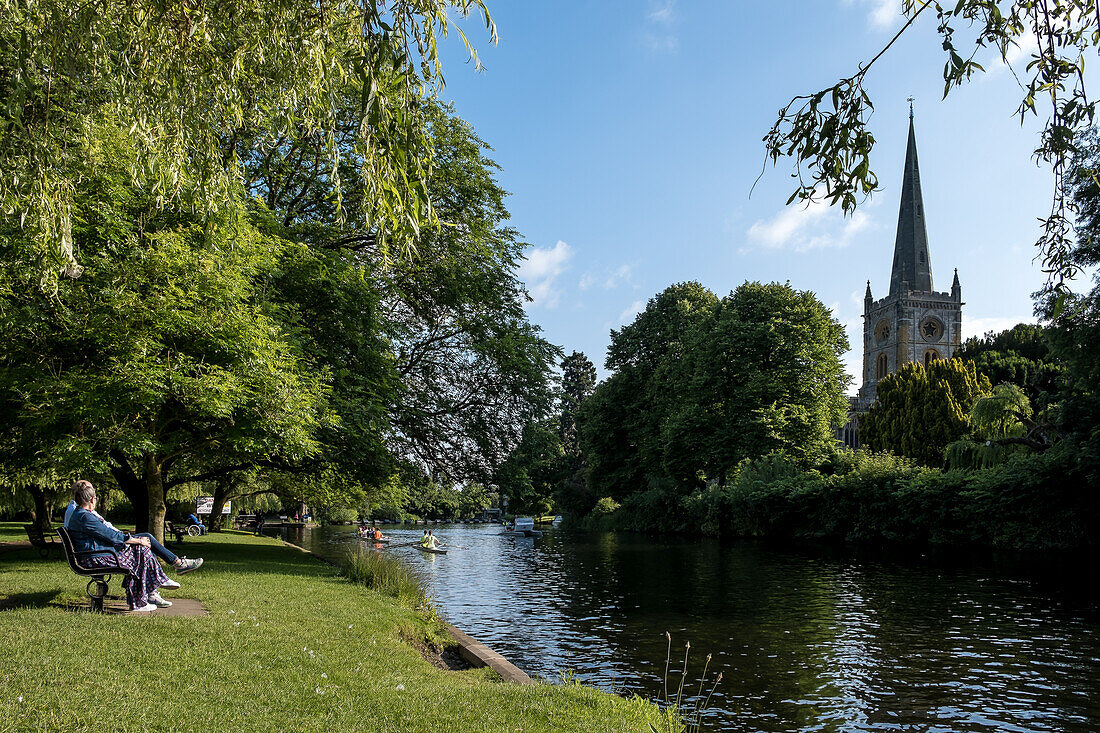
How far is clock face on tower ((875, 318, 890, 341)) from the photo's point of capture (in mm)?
100938

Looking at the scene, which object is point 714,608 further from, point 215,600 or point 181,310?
point 181,310

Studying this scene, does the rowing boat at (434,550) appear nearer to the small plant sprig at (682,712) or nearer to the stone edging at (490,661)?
the stone edging at (490,661)

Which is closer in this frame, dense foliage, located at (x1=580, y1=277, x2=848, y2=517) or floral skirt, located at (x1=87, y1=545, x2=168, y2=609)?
floral skirt, located at (x1=87, y1=545, x2=168, y2=609)

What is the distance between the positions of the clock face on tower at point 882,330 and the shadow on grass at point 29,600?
10445 cm

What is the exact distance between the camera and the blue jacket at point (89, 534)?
9.55 metres

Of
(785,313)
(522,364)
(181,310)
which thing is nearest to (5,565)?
(181,310)

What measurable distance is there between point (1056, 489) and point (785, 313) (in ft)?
65.2

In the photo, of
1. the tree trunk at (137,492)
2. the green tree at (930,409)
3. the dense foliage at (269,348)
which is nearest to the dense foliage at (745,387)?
the green tree at (930,409)

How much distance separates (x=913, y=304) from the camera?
97.8 meters

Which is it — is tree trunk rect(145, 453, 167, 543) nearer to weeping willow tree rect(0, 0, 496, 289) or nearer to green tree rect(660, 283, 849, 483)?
weeping willow tree rect(0, 0, 496, 289)

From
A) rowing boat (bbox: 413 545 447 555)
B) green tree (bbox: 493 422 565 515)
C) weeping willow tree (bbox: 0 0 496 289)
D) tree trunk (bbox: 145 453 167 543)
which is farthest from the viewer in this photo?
rowing boat (bbox: 413 545 447 555)

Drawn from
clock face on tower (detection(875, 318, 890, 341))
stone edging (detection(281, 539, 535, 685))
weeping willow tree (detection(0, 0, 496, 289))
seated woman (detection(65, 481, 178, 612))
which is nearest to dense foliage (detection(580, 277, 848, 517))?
stone edging (detection(281, 539, 535, 685))

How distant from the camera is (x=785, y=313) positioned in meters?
46.2

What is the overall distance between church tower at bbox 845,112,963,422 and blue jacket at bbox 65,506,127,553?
98293mm
